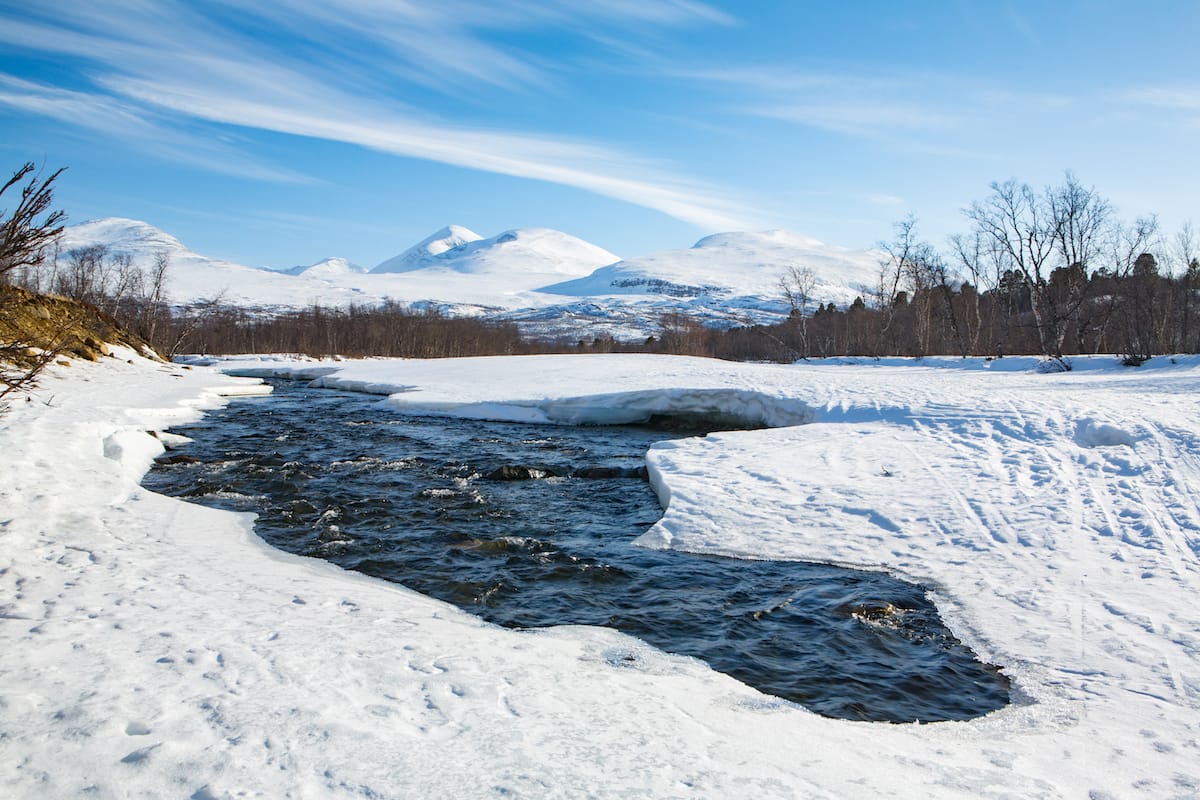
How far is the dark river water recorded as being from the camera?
17.6ft

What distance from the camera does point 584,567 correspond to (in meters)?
7.68

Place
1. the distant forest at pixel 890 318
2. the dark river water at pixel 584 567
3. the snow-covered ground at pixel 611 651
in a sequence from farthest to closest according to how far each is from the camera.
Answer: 1. the distant forest at pixel 890 318
2. the dark river water at pixel 584 567
3. the snow-covered ground at pixel 611 651

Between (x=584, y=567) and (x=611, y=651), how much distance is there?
2.19 meters

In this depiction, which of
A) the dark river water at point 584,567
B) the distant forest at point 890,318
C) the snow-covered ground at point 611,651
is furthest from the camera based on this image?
the distant forest at point 890,318

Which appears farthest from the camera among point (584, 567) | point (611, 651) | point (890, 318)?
point (890, 318)

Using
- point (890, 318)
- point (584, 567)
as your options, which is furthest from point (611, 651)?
point (890, 318)

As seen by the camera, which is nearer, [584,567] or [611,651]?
[611,651]

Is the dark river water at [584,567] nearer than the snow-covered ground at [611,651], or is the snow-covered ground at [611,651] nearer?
the snow-covered ground at [611,651]

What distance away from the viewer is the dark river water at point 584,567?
212 inches

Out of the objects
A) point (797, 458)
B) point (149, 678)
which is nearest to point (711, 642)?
point (149, 678)

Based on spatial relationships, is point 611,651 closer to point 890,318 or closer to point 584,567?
point 584,567

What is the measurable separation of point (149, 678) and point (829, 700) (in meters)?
4.47

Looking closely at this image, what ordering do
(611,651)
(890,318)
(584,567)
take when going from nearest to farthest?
(611,651) < (584,567) < (890,318)

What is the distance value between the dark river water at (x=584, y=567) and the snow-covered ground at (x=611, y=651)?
1.18 feet
